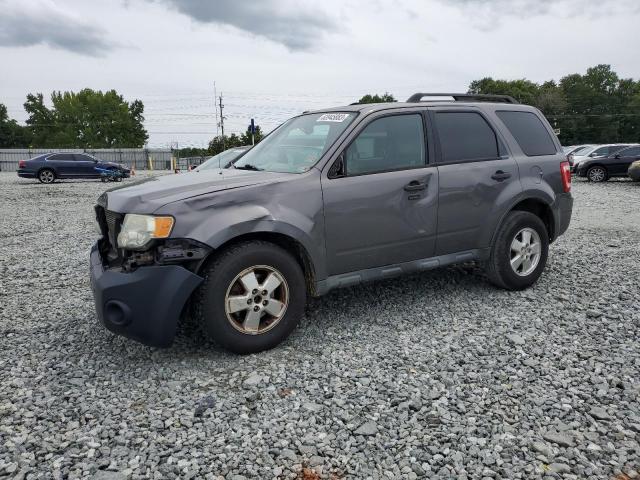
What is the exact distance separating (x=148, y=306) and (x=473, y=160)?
3.11 metres

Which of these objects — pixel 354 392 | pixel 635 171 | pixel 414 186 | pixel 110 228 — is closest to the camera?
pixel 354 392

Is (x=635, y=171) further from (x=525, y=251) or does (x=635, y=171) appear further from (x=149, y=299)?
(x=149, y=299)

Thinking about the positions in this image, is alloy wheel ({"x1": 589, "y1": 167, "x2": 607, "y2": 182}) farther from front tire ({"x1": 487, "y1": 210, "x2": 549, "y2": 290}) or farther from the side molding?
the side molding

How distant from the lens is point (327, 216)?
383 centimetres

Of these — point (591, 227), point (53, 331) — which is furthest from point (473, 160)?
point (591, 227)

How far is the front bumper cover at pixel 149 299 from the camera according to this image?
325 centimetres

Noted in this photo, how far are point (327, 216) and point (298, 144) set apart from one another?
87 centimetres

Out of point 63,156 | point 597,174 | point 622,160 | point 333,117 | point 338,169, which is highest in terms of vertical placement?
point 63,156

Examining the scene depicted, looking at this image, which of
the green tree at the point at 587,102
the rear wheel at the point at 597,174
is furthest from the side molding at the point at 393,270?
the green tree at the point at 587,102

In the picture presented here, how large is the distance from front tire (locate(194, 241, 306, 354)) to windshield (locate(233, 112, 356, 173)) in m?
0.83

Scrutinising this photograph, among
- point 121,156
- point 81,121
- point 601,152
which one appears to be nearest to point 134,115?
point 81,121

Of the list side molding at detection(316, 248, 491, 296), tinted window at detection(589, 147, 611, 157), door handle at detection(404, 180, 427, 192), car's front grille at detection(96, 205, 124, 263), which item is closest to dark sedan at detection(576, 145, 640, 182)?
tinted window at detection(589, 147, 611, 157)

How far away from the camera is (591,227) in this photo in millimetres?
9188

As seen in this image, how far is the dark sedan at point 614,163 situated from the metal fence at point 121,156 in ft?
123
